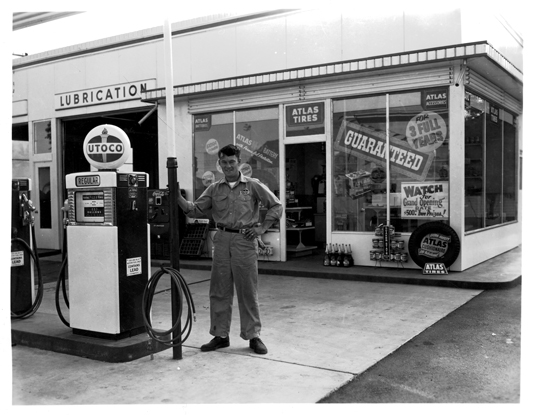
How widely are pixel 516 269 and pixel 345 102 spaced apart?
13.3 feet

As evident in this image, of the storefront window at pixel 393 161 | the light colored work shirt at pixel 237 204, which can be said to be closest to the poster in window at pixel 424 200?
the storefront window at pixel 393 161

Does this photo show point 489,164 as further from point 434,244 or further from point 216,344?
point 216,344

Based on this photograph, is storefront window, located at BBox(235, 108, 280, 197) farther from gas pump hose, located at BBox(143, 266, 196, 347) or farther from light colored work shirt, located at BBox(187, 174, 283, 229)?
gas pump hose, located at BBox(143, 266, 196, 347)

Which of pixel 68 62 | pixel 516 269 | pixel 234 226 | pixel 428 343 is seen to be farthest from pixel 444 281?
pixel 68 62

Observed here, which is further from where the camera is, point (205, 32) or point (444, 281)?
point (205, 32)

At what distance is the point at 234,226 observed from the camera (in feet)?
17.3

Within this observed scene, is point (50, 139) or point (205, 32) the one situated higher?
point (205, 32)

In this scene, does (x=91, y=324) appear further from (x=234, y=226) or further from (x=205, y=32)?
(x=205, y=32)

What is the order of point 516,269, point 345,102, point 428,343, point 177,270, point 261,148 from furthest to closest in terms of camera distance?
1. point 261,148
2. point 345,102
3. point 516,269
4. point 428,343
5. point 177,270

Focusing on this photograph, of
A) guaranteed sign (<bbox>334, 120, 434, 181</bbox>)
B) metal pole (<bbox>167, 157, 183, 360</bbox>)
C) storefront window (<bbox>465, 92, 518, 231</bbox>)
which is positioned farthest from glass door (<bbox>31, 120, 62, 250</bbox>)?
metal pole (<bbox>167, 157, 183, 360</bbox>)

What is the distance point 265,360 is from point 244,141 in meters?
6.77

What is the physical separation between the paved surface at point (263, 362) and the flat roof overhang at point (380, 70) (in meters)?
3.69

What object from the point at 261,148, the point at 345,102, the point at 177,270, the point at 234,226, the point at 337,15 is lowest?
the point at 177,270

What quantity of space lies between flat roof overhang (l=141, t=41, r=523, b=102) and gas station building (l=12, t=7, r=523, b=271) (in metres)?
0.02
